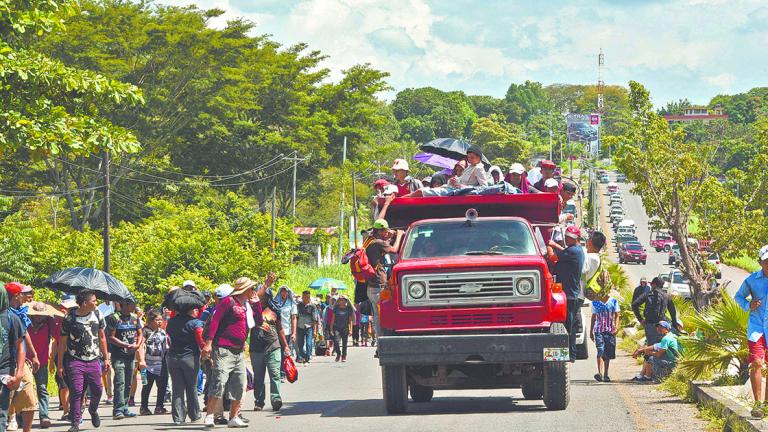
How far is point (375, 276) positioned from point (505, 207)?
5.98 feet

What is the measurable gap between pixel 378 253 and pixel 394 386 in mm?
1626

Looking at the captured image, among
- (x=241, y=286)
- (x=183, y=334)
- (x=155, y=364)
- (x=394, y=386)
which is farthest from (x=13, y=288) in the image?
(x=394, y=386)

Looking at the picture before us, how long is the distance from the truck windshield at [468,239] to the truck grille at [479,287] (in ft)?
1.93

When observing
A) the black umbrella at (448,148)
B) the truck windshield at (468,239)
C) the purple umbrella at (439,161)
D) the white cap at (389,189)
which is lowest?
the truck windshield at (468,239)

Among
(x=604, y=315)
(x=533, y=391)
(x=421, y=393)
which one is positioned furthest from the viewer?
(x=604, y=315)

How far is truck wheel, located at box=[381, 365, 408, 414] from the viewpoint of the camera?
548 inches

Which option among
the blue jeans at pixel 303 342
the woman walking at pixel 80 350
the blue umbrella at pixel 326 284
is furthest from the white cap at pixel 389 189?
the blue umbrella at pixel 326 284

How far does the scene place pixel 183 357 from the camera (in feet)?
48.5

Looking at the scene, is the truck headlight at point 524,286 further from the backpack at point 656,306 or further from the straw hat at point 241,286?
the backpack at point 656,306

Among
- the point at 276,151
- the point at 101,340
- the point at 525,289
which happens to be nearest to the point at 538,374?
the point at 525,289

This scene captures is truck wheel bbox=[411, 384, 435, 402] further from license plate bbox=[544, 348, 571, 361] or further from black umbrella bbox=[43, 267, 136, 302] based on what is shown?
black umbrella bbox=[43, 267, 136, 302]

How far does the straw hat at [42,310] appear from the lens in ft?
51.3

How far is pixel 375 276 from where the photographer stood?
1448 cm

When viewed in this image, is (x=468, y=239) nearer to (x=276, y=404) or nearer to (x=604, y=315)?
(x=276, y=404)
